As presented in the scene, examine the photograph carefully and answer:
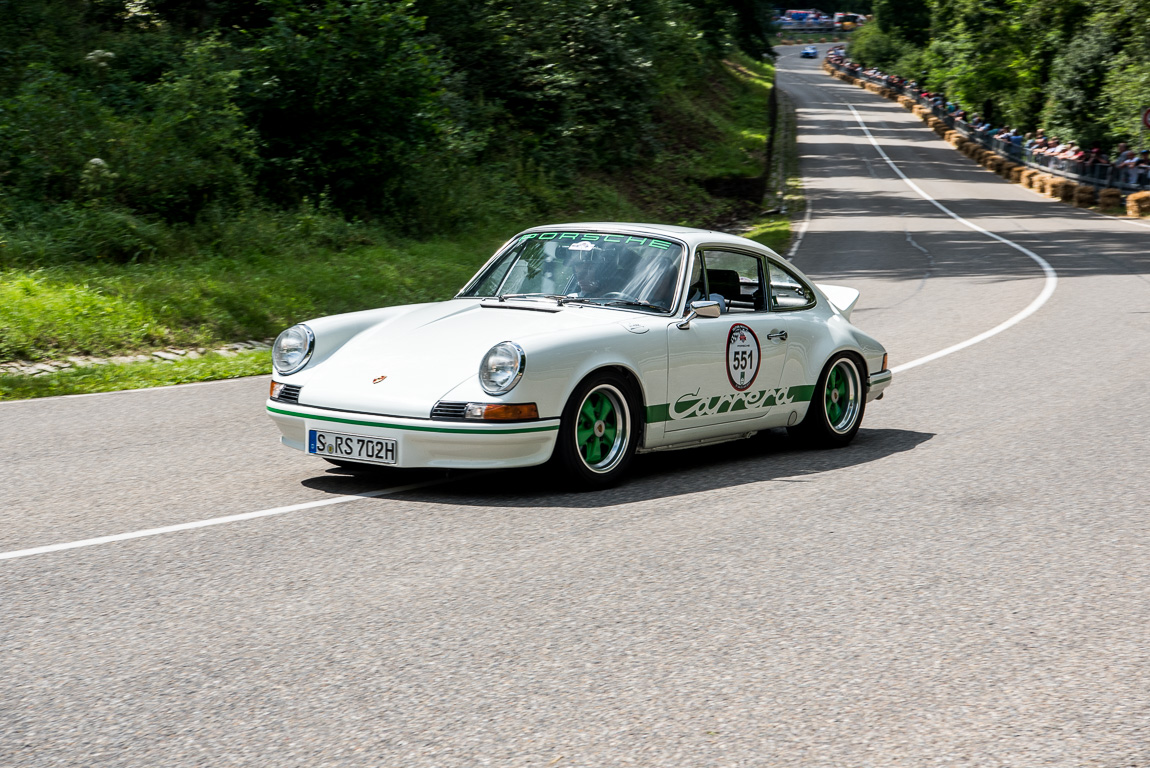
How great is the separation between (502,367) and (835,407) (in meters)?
2.96

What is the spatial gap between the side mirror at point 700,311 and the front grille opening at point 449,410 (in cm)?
153

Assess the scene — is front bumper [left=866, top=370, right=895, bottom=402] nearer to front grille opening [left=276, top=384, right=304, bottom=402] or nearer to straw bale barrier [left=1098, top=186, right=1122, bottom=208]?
front grille opening [left=276, top=384, right=304, bottom=402]

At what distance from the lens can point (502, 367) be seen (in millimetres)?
6500

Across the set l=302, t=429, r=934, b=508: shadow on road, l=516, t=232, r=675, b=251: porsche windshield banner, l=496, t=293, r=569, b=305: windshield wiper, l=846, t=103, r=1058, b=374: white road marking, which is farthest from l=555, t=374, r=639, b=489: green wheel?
l=846, t=103, r=1058, b=374: white road marking

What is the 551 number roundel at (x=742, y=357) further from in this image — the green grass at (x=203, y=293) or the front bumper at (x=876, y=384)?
the green grass at (x=203, y=293)

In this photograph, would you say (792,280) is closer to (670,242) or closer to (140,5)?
(670,242)

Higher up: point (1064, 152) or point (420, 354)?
point (1064, 152)

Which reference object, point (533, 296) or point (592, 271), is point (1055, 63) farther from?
point (533, 296)

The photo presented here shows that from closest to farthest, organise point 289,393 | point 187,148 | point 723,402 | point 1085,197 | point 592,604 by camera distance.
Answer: point 592,604 < point 289,393 < point 723,402 < point 187,148 < point 1085,197

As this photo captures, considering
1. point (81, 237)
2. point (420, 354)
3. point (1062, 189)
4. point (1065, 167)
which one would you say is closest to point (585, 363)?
point (420, 354)

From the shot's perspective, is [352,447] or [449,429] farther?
[352,447]

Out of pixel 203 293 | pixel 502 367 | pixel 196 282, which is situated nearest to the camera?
pixel 502 367

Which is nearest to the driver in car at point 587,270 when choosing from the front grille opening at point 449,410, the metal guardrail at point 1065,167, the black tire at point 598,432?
the black tire at point 598,432

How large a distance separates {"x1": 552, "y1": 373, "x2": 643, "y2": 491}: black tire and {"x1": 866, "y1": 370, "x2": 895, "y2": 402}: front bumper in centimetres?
238
